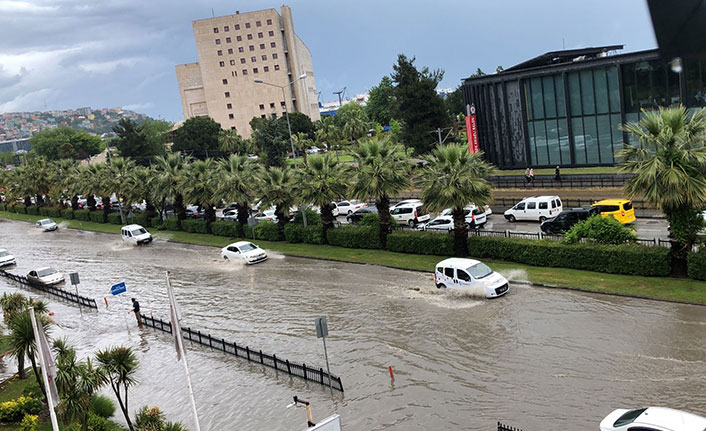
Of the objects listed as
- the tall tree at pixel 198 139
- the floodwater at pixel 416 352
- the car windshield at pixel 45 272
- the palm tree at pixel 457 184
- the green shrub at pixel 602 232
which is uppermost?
the tall tree at pixel 198 139

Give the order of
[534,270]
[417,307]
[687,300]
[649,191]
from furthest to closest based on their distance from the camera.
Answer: [534,270], [417,307], [649,191], [687,300]

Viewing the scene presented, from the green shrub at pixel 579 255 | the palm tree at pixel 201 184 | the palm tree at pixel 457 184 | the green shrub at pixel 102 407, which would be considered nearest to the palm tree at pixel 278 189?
the palm tree at pixel 201 184

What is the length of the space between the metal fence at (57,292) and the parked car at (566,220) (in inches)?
1008

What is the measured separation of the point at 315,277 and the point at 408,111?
42742 mm

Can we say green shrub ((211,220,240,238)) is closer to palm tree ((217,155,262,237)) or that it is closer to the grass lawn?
Result: palm tree ((217,155,262,237))

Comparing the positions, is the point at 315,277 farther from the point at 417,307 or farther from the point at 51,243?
the point at 51,243

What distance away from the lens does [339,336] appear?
2372 cm

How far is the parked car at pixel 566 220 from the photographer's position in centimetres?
3303

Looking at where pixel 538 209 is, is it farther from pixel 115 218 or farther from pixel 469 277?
pixel 115 218

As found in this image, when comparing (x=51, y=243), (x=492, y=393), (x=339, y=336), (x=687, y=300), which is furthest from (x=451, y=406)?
(x=51, y=243)

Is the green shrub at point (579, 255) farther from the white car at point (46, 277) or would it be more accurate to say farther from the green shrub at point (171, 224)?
the green shrub at point (171, 224)

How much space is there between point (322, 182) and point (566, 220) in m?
14.4

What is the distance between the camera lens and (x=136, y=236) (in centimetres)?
4978

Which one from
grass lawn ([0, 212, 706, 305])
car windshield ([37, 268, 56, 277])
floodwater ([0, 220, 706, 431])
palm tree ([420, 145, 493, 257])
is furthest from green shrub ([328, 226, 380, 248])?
car windshield ([37, 268, 56, 277])
